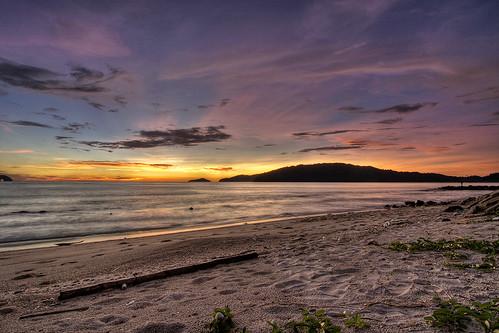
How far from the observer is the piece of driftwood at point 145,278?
5613 mm

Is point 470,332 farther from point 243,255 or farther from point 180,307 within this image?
point 243,255

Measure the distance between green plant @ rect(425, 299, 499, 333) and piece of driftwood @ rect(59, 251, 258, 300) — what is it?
4.95m

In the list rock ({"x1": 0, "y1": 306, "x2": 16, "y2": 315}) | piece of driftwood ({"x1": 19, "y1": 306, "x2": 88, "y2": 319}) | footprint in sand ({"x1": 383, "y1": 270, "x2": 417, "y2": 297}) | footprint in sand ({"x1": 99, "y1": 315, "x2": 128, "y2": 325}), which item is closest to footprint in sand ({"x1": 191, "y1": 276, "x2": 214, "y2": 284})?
footprint in sand ({"x1": 99, "y1": 315, "x2": 128, "y2": 325})

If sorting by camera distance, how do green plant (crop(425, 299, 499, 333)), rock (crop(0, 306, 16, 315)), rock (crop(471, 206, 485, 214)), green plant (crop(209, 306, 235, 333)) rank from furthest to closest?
rock (crop(471, 206, 485, 214))
rock (crop(0, 306, 16, 315))
green plant (crop(209, 306, 235, 333))
green plant (crop(425, 299, 499, 333))

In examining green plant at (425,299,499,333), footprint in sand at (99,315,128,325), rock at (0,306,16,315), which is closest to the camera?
green plant at (425,299,499,333)

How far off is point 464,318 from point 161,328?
3835 mm

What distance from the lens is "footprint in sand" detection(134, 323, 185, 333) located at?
12.4 ft

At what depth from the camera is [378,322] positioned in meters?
3.61

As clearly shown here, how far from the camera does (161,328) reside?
3844 millimetres

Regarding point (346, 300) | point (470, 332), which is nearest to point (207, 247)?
point (346, 300)

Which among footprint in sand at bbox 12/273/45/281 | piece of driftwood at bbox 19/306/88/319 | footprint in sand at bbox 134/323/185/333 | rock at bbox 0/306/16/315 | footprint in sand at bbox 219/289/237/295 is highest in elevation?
footprint in sand at bbox 134/323/185/333

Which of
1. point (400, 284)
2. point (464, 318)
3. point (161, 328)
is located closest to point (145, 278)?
point (161, 328)

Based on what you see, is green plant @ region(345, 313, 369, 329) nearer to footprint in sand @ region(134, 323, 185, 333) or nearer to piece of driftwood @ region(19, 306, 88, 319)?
footprint in sand @ region(134, 323, 185, 333)

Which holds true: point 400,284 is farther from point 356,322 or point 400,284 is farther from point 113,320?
point 113,320
